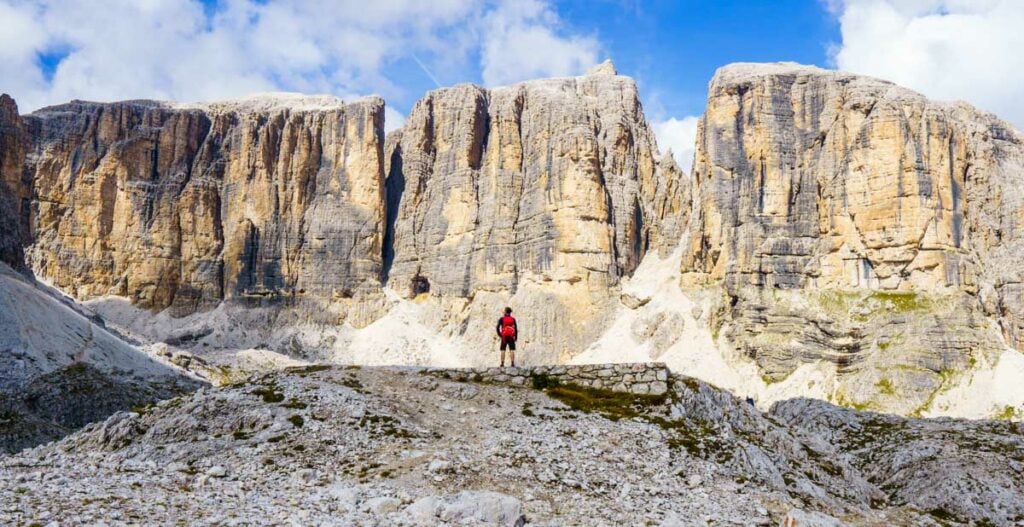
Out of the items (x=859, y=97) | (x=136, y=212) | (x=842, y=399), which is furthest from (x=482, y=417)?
(x=136, y=212)

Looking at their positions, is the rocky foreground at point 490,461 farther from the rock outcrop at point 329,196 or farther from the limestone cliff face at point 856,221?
the rock outcrop at point 329,196

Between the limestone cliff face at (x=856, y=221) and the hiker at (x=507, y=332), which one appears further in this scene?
the limestone cliff face at (x=856, y=221)

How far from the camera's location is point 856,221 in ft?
403

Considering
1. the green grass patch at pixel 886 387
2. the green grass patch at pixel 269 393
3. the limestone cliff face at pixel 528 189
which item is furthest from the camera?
the limestone cliff face at pixel 528 189

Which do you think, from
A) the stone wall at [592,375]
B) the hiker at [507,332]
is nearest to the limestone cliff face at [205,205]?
the hiker at [507,332]

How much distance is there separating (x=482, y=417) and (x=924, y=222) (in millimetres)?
108136

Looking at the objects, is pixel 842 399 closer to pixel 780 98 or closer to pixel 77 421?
pixel 780 98

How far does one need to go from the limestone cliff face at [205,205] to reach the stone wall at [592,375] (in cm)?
12903

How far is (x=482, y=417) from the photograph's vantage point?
2820 centimetres

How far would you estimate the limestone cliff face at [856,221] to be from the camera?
113m

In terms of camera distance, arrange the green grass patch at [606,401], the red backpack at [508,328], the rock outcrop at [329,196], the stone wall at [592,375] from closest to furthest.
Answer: the green grass patch at [606,401] → the stone wall at [592,375] → the red backpack at [508,328] → the rock outcrop at [329,196]

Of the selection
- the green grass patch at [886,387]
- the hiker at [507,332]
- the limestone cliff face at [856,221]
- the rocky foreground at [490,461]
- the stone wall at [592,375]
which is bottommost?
the green grass patch at [886,387]

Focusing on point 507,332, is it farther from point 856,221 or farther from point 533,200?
point 533,200

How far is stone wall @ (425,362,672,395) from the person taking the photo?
30891 mm
